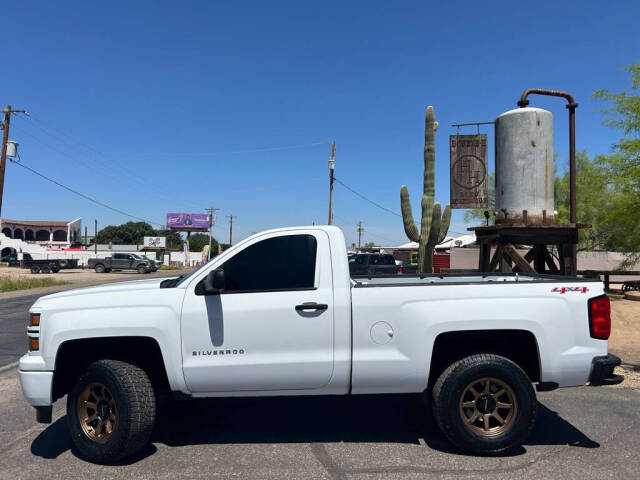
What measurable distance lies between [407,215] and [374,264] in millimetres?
8093

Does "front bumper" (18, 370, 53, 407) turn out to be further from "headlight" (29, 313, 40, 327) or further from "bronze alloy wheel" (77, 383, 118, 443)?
"headlight" (29, 313, 40, 327)

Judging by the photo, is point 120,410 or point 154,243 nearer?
point 120,410

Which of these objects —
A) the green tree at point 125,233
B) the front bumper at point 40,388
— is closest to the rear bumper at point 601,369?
the front bumper at point 40,388

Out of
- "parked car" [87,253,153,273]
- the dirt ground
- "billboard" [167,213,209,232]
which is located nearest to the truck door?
the dirt ground

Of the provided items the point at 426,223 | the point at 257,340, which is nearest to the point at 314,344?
the point at 257,340

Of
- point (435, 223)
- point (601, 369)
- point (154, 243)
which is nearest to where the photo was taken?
point (601, 369)

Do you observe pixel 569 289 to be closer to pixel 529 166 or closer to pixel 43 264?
pixel 529 166

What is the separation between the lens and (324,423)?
15.5 ft

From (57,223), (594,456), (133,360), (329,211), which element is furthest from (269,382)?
(57,223)

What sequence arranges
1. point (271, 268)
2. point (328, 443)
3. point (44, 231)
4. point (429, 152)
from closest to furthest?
point (271, 268) < point (328, 443) < point (429, 152) < point (44, 231)

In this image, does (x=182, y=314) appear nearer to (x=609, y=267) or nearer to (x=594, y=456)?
(x=594, y=456)

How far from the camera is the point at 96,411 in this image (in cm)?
394

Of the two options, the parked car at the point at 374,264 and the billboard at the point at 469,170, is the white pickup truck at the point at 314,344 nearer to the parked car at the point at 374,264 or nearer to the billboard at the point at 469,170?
the billboard at the point at 469,170

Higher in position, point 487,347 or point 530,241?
point 530,241
